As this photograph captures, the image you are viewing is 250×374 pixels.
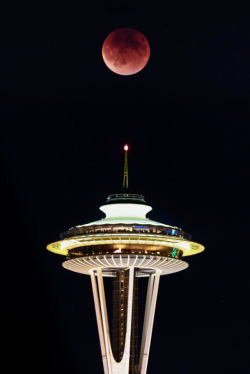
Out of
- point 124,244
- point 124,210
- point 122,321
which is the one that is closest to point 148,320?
point 122,321

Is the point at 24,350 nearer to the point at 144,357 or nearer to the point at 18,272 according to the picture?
the point at 18,272

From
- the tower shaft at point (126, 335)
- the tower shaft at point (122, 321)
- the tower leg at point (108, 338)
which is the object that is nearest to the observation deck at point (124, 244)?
the tower shaft at point (126, 335)

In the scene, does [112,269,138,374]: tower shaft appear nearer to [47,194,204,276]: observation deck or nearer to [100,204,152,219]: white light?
[47,194,204,276]: observation deck

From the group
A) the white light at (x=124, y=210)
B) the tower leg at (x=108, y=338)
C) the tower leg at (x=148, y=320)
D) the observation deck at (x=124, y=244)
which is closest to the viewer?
the observation deck at (x=124, y=244)

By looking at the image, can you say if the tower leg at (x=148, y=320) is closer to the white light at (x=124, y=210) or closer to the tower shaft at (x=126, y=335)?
the tower shaft at (x=126, y=335)

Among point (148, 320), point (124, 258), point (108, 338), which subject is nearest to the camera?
point (124, 258)

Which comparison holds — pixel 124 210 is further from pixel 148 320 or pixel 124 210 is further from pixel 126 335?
pixel 126 335

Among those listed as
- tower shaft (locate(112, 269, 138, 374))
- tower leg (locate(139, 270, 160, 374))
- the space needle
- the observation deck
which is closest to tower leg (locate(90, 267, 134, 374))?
the space needle

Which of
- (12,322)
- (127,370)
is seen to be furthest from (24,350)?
(127,370)
